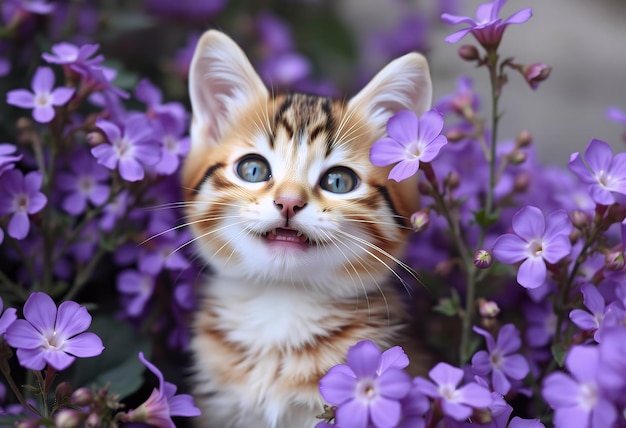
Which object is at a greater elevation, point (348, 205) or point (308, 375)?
point (348, 205)

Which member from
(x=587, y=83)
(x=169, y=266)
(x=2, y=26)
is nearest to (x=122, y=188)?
(x=169, y=266)

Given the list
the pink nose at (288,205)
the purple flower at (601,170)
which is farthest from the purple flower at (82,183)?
the purple flower at (601,170)

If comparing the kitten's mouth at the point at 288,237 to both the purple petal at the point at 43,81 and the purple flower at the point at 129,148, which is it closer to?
the purple flower at the point at 129,148

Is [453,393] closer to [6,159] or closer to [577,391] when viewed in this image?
[577,391]

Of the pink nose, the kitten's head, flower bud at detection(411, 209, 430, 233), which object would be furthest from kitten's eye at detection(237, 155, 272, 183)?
flower bud at detection(411, 209, 430, 233)

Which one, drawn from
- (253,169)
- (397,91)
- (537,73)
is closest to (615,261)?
(537,73)

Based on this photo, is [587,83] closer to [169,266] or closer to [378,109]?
[378,109]
